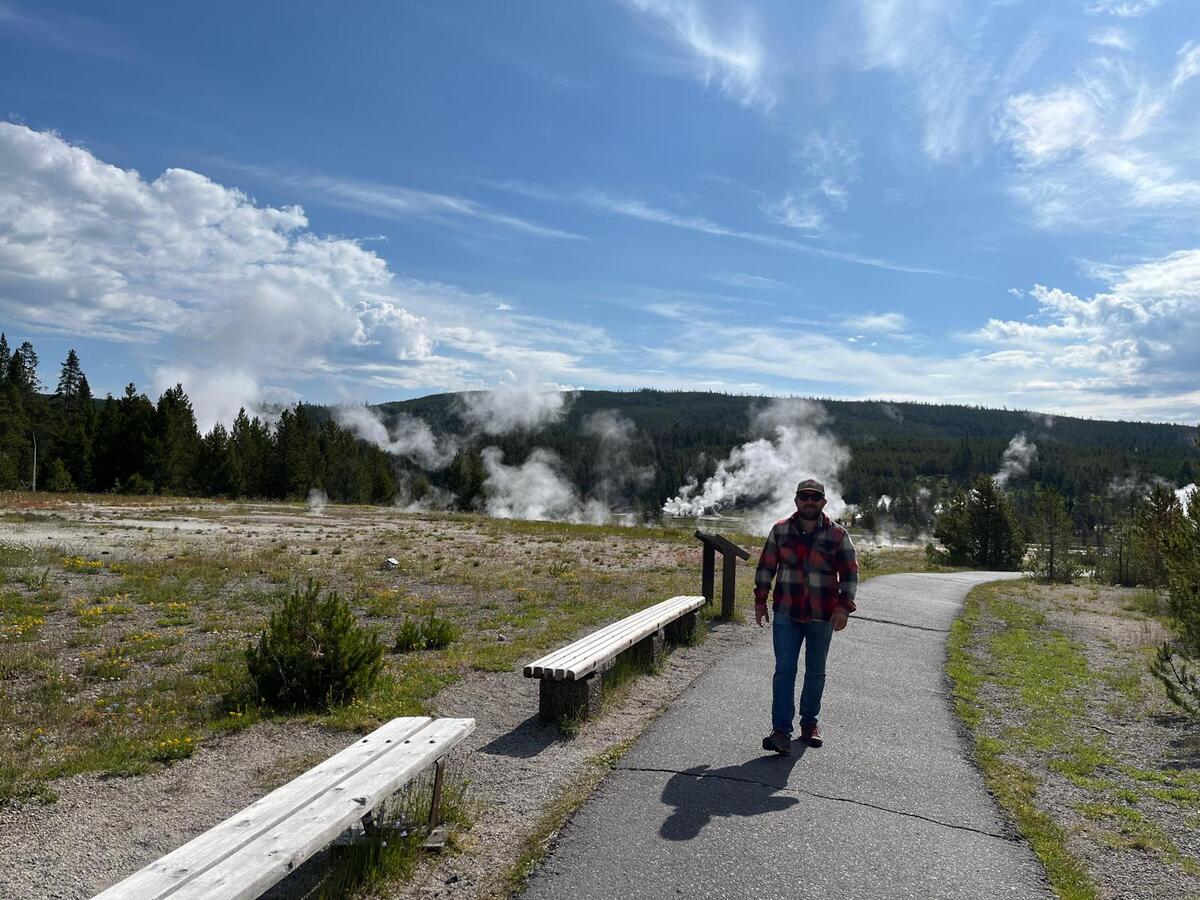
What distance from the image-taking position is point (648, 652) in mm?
8336

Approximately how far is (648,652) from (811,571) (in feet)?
9.59

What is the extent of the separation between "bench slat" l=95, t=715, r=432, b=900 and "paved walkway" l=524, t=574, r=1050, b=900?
3.65 feet

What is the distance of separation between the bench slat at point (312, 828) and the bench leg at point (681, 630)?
17.7ft

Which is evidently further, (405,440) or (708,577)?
(405,440)

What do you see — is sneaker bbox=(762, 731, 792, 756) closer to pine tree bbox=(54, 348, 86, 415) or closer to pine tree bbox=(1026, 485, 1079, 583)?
pine tree bbox=(1026, 485, 1079, 583)

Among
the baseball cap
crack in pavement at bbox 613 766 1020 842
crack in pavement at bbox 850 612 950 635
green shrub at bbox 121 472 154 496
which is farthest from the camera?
green shrub at bbox 121 472 154 496

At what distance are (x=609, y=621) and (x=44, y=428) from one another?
79.6 meters

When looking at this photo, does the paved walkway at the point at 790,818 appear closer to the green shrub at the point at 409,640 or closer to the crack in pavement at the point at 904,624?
the green shrub at the point at 409,640

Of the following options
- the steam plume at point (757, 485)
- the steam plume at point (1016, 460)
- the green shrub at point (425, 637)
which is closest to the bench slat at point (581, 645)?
the green shrub at point (425, 637)

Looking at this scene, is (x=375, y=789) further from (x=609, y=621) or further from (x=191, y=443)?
(x=191, y=443)

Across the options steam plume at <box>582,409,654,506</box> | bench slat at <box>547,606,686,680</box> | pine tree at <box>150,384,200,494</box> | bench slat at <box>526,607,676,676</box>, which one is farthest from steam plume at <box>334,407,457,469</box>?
bench slat at <box>526,607,676,676</box>

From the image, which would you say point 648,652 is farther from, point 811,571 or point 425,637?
point 811,571

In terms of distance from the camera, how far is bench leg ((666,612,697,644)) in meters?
9.78

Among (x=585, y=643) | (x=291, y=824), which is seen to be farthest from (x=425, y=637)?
(x=291, y=824)
